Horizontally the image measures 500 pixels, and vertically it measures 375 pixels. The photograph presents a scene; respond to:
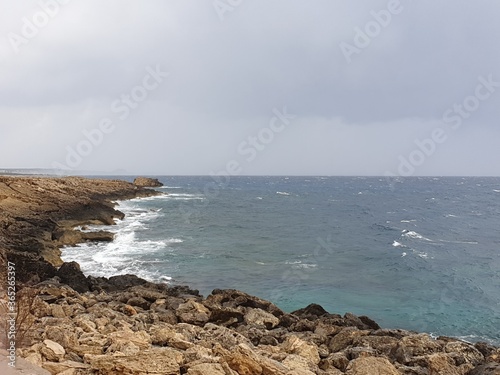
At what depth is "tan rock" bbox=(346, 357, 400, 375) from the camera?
685 centimetres

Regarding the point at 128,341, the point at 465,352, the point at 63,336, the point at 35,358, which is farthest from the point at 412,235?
the point at 35,358

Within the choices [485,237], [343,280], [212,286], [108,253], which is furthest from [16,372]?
[485,237]

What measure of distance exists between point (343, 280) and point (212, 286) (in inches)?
259

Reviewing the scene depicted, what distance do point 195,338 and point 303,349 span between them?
229cm

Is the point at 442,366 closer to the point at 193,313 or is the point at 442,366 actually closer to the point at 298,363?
the point at 298,363

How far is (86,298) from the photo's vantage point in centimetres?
1177

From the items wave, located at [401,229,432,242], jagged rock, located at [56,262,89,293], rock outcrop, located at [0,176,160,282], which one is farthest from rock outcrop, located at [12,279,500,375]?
wave, located at [401,229,432,242]

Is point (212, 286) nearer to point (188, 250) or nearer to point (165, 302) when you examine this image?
point (165, 302)

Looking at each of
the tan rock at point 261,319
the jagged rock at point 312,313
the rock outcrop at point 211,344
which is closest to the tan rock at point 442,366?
the rock outcrop at point 211,344

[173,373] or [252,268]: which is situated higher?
[173,373]

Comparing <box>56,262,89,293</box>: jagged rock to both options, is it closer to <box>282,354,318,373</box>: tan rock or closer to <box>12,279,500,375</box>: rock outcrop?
<box>12,279,500,375</box>: rock outcrop

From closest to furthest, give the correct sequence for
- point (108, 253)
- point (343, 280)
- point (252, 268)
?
point (343, 280) < point (252, 268) < point (108, 253)

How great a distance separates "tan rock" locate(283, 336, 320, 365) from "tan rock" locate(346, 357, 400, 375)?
792 mm

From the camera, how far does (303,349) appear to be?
7.81 m
